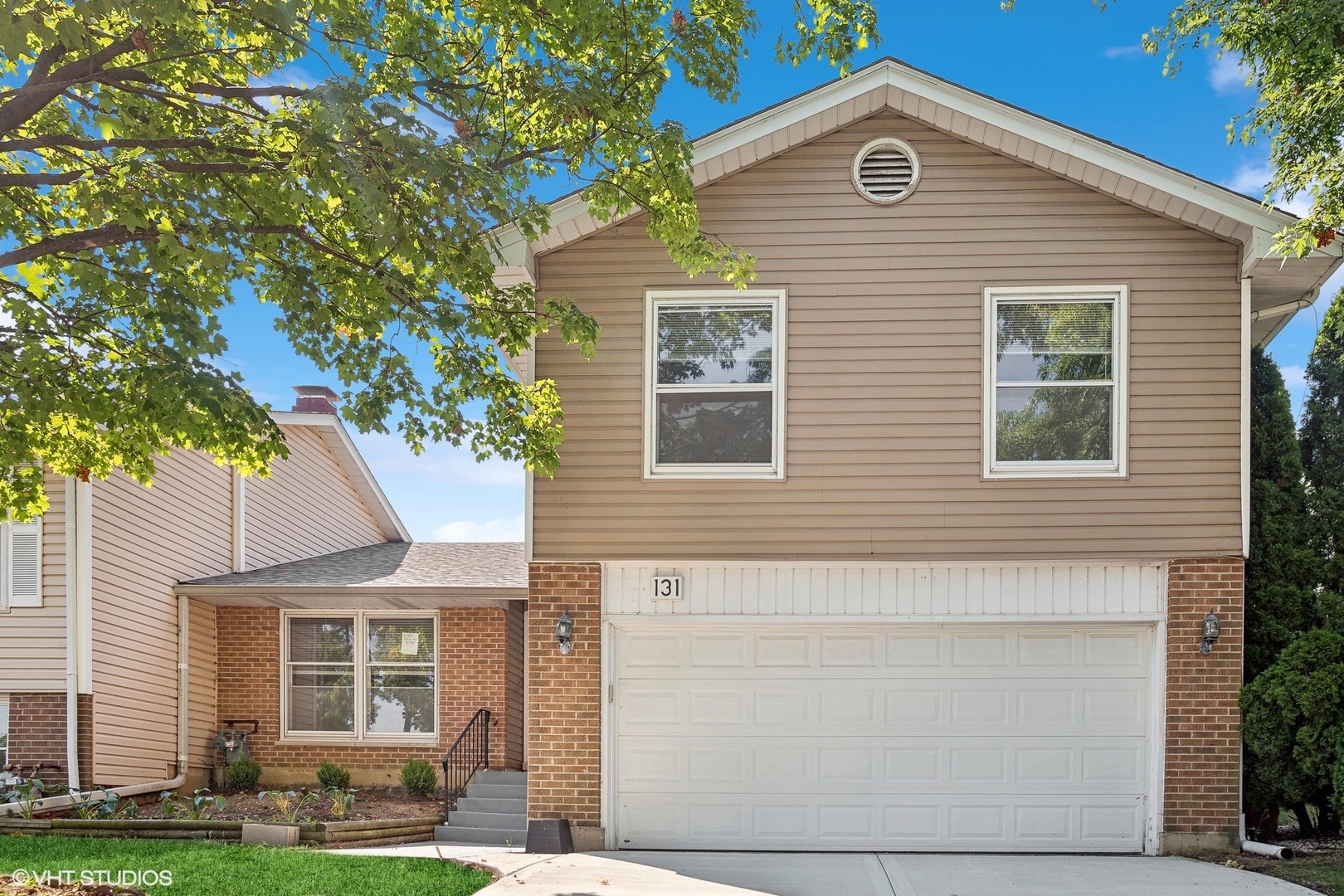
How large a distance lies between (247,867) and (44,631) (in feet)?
18.6

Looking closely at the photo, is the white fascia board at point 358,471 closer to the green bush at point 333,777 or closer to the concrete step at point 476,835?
the green bush at point 333,777

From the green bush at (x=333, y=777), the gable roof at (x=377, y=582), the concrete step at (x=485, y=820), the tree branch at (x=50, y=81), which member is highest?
the tree branch at (x=50, y=81)

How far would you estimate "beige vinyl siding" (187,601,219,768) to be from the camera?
14164mm

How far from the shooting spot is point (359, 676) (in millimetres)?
14391

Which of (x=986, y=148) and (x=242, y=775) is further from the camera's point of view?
(x=242, y=775)

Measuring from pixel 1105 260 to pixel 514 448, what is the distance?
544cm

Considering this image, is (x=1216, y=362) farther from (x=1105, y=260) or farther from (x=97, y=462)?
(x=97, y=462)

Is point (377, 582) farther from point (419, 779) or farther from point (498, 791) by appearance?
point (498, 791)

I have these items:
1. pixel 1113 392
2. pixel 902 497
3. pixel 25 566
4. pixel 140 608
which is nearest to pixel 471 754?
pixel 140 608

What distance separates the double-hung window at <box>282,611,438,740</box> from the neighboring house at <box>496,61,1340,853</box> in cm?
497

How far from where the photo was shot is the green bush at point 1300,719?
896 cm

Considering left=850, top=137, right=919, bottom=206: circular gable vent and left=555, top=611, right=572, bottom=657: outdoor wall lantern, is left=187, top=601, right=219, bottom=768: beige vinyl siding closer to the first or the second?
left=555, top=611, right=572, bottom=657: outdoor wall lantern

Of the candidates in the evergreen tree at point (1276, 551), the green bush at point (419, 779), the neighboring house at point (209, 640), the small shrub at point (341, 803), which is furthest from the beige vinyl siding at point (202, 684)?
the evergreen tree at point (1276, 551)

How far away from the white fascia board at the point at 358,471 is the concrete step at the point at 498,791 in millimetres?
6562
